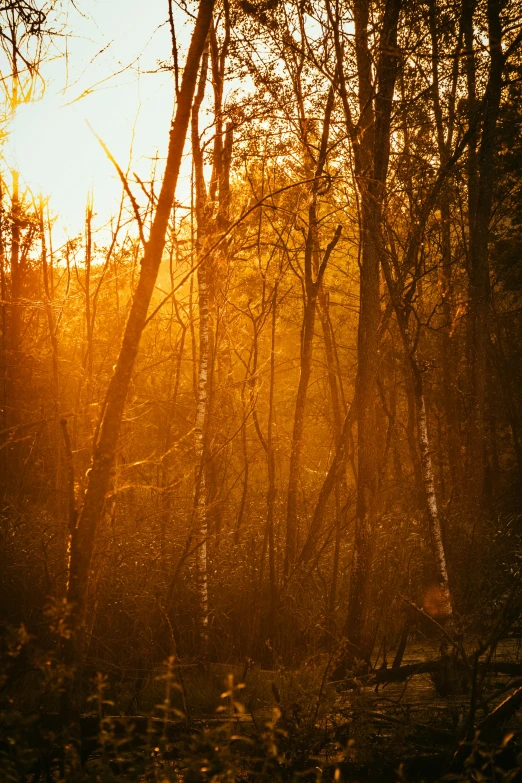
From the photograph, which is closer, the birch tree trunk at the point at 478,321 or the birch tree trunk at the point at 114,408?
the birch tree trunk at the point at 114,408

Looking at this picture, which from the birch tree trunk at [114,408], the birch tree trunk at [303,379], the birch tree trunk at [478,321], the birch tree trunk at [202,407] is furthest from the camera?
the birch tree trunk at [478,321]

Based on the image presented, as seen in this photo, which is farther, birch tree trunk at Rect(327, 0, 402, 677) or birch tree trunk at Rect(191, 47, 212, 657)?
birch tree trunk at Rect(327, 0, 402, 677)

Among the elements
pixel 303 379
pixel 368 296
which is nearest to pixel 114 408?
pixel 368 296

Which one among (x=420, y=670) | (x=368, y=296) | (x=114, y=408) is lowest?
(x=420, y=670)

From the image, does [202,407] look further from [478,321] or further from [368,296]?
[478,321]

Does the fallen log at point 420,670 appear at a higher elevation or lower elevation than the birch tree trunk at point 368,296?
lower

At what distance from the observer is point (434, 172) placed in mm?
9172

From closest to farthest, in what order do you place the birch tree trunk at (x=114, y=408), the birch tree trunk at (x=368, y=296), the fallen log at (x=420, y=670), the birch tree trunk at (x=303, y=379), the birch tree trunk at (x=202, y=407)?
the birch tree trunk at (x=114, y=408), the fallen log at (x=420, y=670), the birch tree trunk at (x=202, y=407), the birch tree trunk at (x=368, y=296), the birch tree trunk at (x=303, y=379)

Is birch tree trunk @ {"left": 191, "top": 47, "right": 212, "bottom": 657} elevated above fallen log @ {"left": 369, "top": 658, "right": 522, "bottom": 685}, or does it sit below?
above

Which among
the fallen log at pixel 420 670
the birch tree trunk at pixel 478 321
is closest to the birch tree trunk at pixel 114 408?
the fallen log at pixel 420 670

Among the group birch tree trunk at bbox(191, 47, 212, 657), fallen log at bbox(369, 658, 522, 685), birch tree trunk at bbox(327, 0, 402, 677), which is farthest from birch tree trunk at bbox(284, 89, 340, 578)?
fallen log at bbox(369, 658, 522, 685)

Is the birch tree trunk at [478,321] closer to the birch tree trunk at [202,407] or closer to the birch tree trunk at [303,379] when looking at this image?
the birch tree trunk at [303,379]

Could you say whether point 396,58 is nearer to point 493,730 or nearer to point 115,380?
point 115,380

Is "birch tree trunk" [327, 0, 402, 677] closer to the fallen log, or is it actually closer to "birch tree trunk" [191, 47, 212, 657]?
the fallen log
